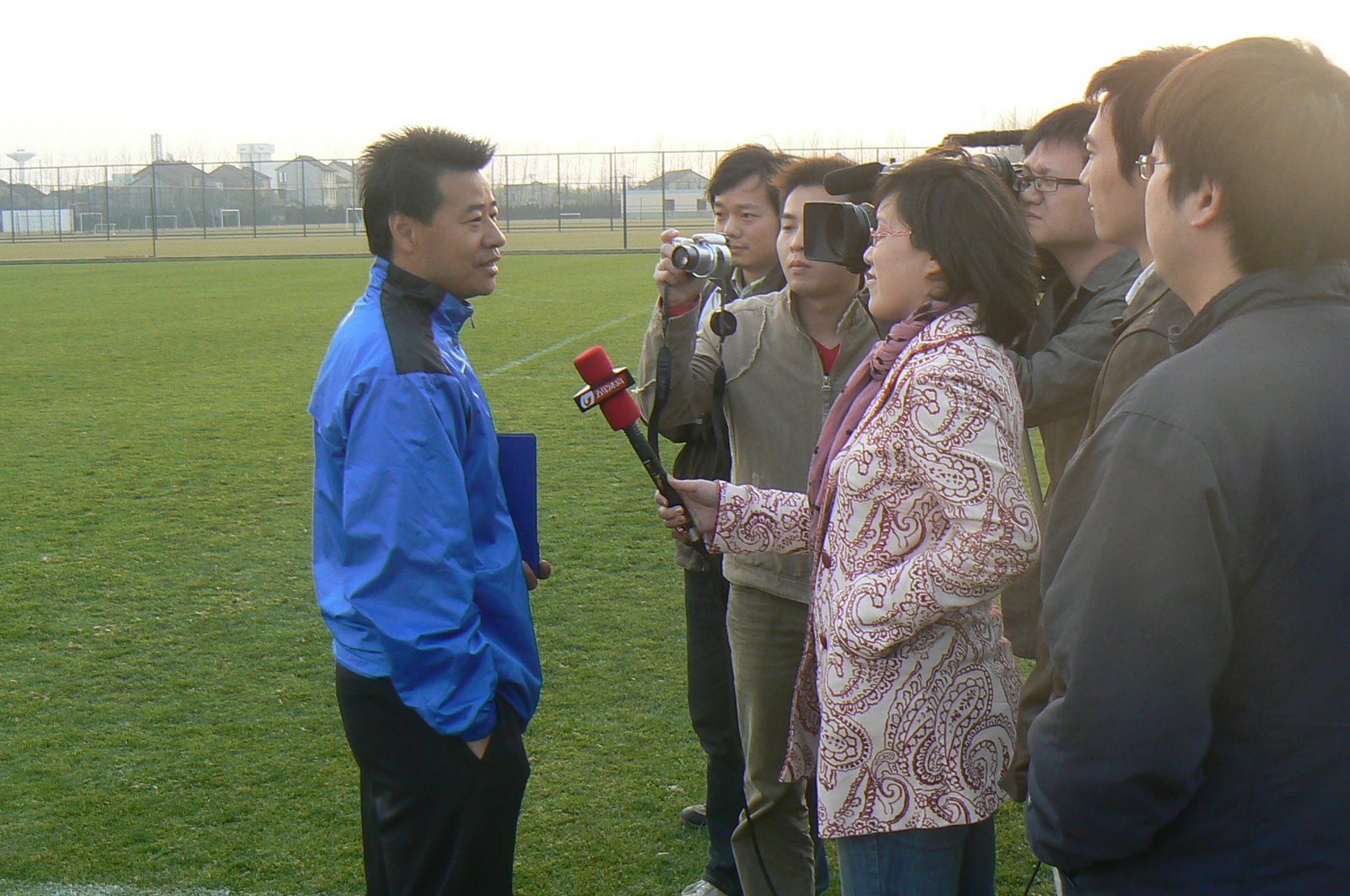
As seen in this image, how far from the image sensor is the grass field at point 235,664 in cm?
362

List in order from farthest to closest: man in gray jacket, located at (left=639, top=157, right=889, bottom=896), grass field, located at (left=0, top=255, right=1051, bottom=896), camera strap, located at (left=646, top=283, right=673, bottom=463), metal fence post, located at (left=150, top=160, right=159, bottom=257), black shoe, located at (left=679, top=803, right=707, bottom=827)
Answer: metal fence post, located at (left=150, top=160, right=159, bottom=257) < black shoe, located at (left=679, top=803, right=707, bottom=827) < grass field, located at (left=0, top=255, right=1051, bottom=896) < camera strap, located at (left=646, top=283, right=673, bottom=463) < man in gray jacket, located at (left=639, top=157, right=889, bottom=896)

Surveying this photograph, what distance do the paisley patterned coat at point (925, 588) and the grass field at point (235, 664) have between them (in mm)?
1548

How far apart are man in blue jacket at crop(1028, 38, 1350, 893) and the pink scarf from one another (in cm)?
73

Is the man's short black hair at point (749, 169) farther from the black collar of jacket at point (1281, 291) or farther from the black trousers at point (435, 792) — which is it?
the black collar of jacket at point (1281, 291)

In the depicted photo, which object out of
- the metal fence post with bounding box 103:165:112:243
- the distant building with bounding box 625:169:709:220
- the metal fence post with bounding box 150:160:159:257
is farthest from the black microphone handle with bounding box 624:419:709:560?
the metal fence post with bounding box 103:165:112:243

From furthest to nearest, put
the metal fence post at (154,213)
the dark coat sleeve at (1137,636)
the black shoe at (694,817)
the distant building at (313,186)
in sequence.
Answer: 1. the distant building at (313,186)
2. the metal fence post at (154,213)
3. the black shoe at (694,817)
4. the dark coat sleeve at (1137,636)

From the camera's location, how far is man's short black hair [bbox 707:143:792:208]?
3.47m

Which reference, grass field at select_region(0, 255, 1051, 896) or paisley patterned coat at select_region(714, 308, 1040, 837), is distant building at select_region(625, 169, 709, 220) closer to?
grass field at select_region(0, 255, 1051, 896)

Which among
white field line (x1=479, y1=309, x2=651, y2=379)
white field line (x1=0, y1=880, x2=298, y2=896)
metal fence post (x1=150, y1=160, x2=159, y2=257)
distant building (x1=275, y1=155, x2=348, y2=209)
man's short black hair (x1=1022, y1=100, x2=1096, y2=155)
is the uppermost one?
distant building (x1=275, y1=155, x2=348, y2=209)

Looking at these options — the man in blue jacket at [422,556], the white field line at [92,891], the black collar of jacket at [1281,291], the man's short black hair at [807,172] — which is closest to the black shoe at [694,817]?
the white field line at [92,891]

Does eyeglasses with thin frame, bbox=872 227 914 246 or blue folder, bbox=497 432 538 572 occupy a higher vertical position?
eyeglasses with thin frame, bbox=872 227 914 246

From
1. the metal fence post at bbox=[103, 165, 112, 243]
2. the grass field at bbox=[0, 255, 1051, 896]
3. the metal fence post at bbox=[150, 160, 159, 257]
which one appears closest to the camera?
the grass field at bbox=[0, 255, 1051, 896]

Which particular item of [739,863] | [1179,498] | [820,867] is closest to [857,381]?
[1179,498]

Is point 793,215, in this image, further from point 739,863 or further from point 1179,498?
point 1179,498
